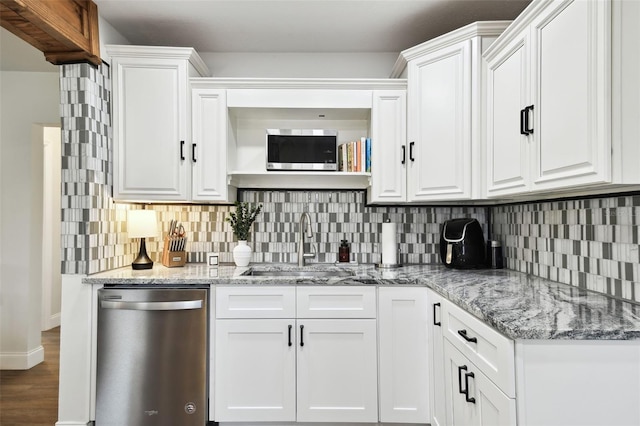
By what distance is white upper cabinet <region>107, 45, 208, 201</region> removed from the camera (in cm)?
246

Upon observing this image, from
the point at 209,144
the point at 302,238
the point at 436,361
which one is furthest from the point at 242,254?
the point at 436,361

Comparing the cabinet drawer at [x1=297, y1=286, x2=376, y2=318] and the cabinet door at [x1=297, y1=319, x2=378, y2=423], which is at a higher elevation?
the cabinet drawer at [x1=297, y1=286, x2=376, y2=318]

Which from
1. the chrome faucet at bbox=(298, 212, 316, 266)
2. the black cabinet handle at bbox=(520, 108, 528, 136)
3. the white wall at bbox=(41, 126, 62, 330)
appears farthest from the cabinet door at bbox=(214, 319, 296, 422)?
the white wall at bbox=(41, 126, 62, 330)

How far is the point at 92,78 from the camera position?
2299 mm

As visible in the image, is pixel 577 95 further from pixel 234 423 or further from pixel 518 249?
pixel 234 423

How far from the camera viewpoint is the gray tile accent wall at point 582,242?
1.59m

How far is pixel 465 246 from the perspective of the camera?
244 centimetres

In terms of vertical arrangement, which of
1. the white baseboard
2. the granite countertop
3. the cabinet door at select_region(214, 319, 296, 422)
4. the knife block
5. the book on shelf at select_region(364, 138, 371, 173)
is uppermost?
the book on shelf at select_region(364, 138, 371, 173)

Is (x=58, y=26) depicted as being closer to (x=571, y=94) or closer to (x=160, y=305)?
(x=160, y=305)

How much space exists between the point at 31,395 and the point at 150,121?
2.15 metres

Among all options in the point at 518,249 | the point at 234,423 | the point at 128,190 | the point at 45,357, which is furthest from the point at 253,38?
the point at 45,357

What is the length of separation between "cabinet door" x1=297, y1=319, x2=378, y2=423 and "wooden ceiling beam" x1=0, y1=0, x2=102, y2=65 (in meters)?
1.95

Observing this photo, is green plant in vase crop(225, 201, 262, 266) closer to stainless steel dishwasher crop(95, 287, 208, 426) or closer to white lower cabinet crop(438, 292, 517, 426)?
stainless steel dishwasher crop(95, 287, 208, 426)

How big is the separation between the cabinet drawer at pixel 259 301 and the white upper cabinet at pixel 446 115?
992mm
